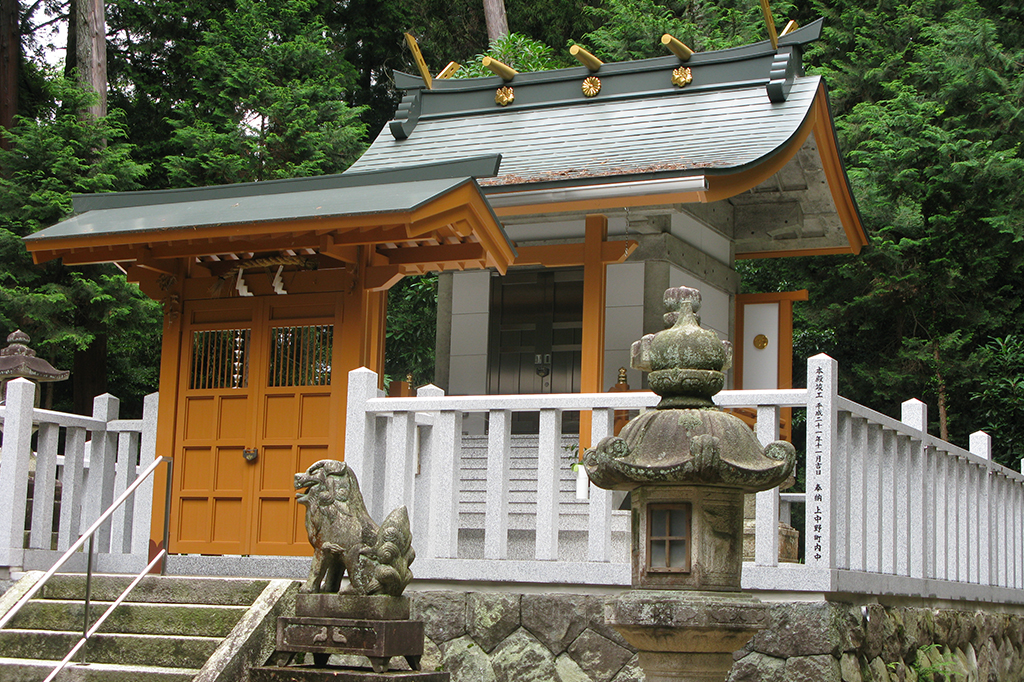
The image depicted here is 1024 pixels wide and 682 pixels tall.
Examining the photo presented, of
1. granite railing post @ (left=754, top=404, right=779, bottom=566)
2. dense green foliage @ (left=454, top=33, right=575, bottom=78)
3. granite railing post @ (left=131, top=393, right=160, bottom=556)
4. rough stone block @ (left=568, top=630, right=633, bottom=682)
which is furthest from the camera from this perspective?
dense green foliage @ (left=454, top=33, right=575, bottom=78)

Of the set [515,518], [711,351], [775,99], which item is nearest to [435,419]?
[515,518]

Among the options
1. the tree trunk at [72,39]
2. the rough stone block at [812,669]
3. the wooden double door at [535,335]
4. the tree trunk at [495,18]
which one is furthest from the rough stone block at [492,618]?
the tree trunk at [72,39]

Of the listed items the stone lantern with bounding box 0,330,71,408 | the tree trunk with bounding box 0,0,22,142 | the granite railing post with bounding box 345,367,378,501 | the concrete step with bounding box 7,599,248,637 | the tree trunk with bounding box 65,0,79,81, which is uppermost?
the tree trunk with bounding box 65,0,79,81

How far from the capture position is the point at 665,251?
10359 millimetres

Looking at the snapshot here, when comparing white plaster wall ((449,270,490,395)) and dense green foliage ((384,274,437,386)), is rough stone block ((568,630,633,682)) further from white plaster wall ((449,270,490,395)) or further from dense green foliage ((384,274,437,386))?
dense green foliage ((384,274,437,386))

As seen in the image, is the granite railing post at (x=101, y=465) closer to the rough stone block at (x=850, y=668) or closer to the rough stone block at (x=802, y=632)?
the rough stone block at (x=802, y=632)

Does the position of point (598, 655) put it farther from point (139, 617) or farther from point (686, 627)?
point (139, 617)

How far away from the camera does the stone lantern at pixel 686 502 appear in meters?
4.75

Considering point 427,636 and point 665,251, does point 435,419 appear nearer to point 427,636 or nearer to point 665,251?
point 427,636

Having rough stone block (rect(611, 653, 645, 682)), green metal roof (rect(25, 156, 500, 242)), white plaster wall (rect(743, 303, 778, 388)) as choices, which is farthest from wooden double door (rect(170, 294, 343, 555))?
white plaster wall (rect(743, 303, 778, 388))

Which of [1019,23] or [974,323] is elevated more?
[1019,23]

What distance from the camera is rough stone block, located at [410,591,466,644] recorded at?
263 inches

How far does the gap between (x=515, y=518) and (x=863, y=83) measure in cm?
1201

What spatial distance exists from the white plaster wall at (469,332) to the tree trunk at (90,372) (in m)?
8.66
